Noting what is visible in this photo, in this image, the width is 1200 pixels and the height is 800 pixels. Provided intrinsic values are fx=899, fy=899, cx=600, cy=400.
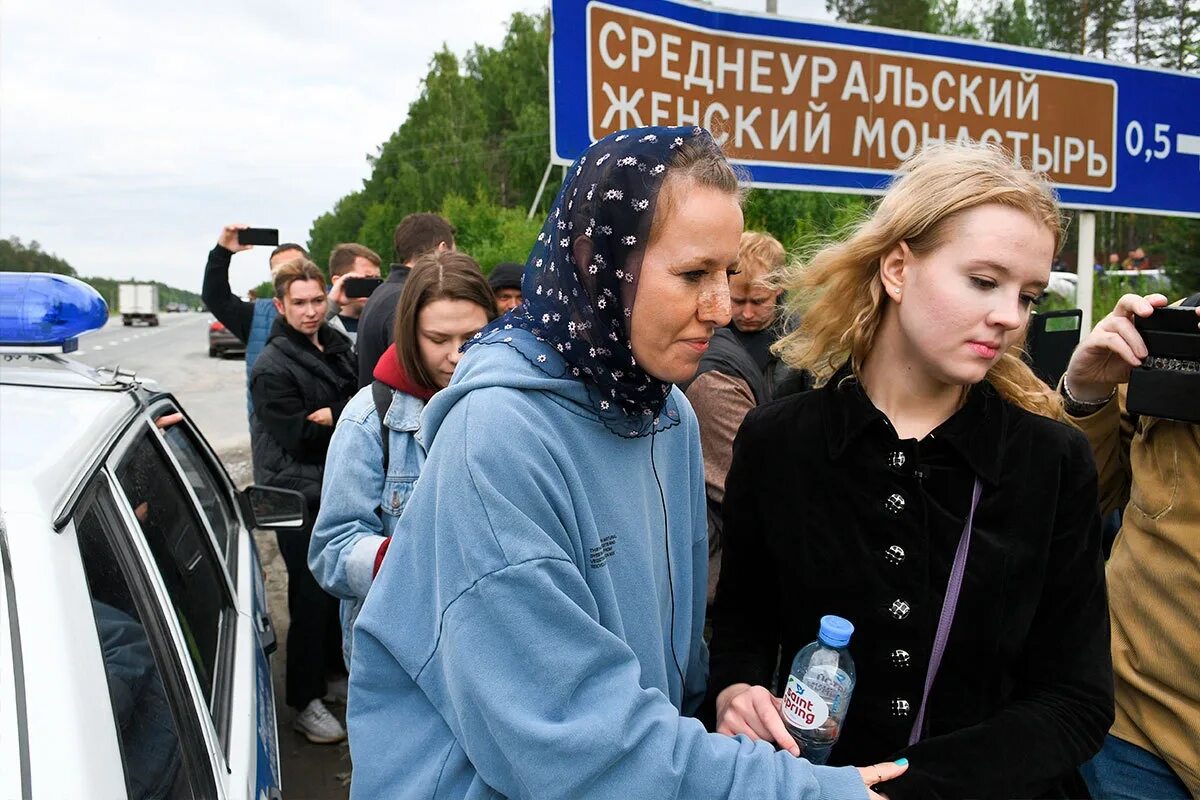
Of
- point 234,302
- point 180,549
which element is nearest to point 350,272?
point 234,302

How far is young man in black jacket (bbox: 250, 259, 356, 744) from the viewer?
381 cm

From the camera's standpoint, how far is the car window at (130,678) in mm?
1224

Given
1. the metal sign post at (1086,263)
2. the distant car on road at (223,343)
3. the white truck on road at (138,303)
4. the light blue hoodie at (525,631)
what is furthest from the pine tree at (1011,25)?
the white truck on road at (138,303)

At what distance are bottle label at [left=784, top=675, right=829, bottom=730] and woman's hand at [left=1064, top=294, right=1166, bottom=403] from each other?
91 centimetres

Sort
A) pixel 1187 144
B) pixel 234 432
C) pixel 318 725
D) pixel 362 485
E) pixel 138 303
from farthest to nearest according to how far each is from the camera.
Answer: pixel 138 303
pixel 234 432
pixel 1187 144
pixel 318 725
pixel 362 485

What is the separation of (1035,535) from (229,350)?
91.5ft

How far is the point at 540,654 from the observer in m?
1.01

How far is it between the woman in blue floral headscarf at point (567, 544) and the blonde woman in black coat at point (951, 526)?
0.24m

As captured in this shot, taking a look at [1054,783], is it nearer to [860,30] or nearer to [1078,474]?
[1078,474]

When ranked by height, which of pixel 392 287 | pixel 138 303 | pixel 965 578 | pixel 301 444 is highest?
pixel 138 303

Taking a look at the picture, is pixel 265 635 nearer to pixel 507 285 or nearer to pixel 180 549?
pixel 180 549

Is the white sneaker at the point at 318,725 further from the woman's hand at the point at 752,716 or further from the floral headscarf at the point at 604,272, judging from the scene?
the floral headscarf at the point at 604,272

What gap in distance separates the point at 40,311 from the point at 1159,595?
100.0 inches

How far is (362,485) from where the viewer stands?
2387 mm
